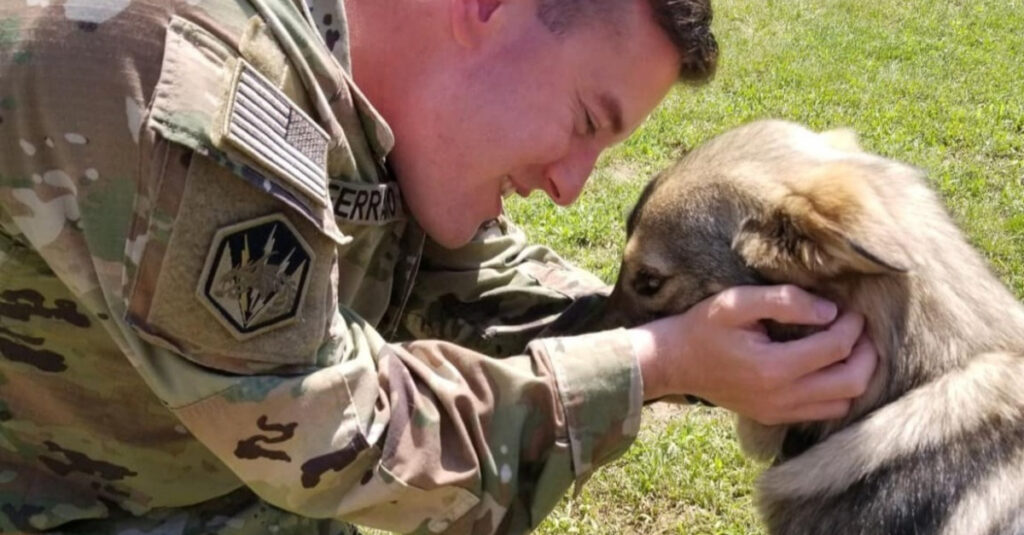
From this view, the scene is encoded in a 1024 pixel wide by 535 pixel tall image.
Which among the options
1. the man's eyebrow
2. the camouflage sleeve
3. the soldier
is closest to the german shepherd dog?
the soldier

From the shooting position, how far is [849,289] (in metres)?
2.49

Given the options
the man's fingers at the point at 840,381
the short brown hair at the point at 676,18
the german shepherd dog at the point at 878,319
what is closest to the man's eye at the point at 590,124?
the short brown hair at the point at 676,18

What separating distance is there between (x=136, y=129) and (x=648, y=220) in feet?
4.98

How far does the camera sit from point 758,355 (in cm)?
238

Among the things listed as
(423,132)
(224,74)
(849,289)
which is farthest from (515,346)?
(224,74)

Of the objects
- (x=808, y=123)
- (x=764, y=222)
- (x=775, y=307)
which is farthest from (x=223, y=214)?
(x=808, y=123)

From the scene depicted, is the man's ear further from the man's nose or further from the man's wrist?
the man's wrist

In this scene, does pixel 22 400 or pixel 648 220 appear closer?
pixel 22 400

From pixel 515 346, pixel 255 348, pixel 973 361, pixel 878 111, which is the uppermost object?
pixel 255 348

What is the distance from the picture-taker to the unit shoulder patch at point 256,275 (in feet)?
5.88

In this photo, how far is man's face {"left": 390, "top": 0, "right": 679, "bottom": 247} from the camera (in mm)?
2385

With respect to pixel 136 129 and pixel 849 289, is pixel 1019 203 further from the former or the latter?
pixel 136 129

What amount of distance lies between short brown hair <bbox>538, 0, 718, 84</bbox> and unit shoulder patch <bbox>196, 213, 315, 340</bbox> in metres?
0.84

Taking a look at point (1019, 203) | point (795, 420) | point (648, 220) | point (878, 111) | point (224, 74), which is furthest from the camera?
point (878, 111)
